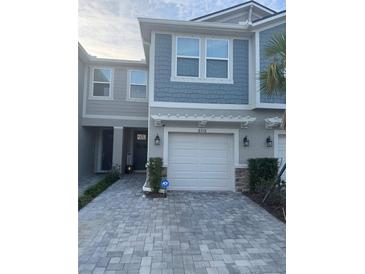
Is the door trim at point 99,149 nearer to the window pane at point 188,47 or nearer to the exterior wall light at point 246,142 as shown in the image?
the window pane at point 188,47

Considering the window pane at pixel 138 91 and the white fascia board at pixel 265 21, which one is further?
the window pane at pixel 138 91

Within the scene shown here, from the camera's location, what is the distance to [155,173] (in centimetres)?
749

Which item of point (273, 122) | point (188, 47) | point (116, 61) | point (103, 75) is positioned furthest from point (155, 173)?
point (103, 75)

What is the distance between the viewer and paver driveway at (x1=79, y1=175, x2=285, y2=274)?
3.26 metres

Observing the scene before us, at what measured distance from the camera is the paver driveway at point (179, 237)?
3.26m

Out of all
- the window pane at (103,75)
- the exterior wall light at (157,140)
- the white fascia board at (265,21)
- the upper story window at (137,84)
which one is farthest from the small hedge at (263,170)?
the window pane at (103,75)

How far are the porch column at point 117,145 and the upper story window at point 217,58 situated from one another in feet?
18.8

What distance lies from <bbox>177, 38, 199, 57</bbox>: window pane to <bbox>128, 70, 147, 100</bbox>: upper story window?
14.0ft
